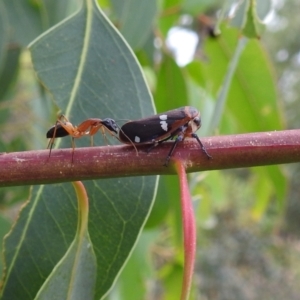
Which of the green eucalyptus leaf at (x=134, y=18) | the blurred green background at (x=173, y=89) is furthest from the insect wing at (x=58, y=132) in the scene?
the green eucalyptus leaf at (x=134, y=18)

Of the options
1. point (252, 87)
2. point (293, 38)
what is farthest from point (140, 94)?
point (293, 38)

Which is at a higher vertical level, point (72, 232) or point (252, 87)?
point (252, 87)

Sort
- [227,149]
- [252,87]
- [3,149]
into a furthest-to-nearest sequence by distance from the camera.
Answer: [252,87]
[3,149]
[227,149]

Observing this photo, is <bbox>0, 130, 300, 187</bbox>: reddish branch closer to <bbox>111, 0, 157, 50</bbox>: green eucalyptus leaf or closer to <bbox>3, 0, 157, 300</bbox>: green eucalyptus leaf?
<bbox>3, 0, 157, 300</bbox>: green eucalyptus leaf

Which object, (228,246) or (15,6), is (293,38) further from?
(15,6)

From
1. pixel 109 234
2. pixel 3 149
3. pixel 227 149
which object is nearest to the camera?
pixel 227 149

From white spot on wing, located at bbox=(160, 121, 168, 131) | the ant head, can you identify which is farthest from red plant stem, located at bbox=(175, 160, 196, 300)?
the ant head

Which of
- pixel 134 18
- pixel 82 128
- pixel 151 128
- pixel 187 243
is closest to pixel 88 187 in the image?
pixel 82 128

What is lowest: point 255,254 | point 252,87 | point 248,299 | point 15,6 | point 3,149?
point 3,149
